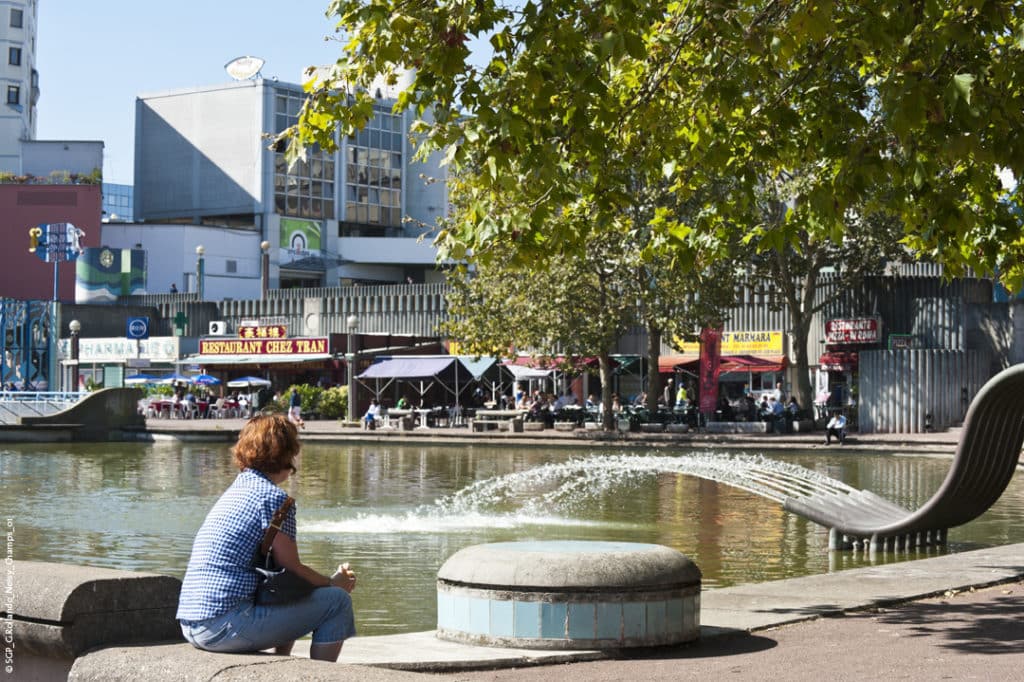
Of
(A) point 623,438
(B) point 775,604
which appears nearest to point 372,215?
(A) point 623,438

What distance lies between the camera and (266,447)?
6262 mm

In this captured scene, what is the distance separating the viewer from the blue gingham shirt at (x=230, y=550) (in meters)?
6.10

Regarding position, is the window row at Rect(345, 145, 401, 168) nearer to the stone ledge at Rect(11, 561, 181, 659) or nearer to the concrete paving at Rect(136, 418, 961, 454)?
the concrete paving at Rect(136, 418, 961, 454)

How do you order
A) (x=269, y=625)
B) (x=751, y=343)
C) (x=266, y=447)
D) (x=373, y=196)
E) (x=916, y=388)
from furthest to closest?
1. (x=373, y=196)
2. (x=751, y=343)
3. (x=916, y=388)
4. (x=266, y=447)
5. (x=269, y=625)

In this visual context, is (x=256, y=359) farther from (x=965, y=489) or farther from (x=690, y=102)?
(x=690, y=102)

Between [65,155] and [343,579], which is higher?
[65,155]

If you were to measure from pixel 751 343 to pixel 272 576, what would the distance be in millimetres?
Answer: 51327

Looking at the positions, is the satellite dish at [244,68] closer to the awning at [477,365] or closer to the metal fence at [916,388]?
the awning at [477,365]

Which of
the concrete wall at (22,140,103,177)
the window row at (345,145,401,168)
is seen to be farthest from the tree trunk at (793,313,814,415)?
the concrete wall at (22,140,103,177)

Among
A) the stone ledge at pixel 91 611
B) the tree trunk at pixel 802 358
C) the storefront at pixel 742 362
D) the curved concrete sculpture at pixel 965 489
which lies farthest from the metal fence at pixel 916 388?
the stone ledge at pixel 91 611

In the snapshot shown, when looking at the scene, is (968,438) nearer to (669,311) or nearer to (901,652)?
(901,652)

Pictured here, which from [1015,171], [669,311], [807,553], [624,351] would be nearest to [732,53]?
[1015,171]

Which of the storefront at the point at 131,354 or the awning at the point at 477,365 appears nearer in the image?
the awning at the point at 477,365

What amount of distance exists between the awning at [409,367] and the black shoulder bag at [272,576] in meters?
50.2
